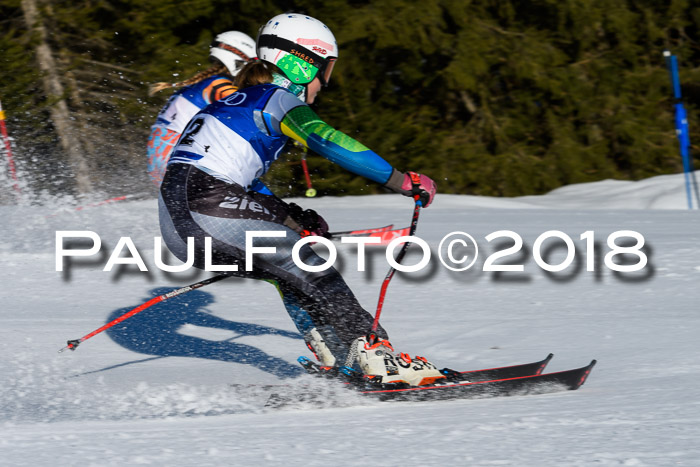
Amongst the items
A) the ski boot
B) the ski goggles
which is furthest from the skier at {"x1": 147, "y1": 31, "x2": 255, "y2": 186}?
the ski boot

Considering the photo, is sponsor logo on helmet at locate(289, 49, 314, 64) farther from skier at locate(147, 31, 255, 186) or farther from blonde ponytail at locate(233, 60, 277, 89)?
skier at locate(147, 31, 255, 186)

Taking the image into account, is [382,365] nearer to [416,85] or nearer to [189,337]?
[189,337]

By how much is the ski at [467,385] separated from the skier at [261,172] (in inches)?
1.9

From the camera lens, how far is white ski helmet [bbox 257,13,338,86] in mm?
3307

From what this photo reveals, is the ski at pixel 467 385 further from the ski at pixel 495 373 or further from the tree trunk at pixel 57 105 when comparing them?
the tree trunk at pixel 57 105

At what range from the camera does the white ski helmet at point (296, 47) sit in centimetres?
331

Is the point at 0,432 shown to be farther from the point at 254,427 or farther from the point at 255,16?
the point at 255,16

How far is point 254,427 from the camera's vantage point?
9.25 ft

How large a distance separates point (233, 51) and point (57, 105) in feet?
24.7

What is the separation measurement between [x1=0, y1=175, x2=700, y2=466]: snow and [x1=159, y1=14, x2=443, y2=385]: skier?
0.24 meters

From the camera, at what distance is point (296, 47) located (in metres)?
3.31

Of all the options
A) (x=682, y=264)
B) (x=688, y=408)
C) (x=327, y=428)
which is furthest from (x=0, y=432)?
(x=682, y=264)

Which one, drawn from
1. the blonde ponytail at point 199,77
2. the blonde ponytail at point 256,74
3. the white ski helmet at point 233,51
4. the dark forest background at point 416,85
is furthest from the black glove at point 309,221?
the dark forest background at point 416,85

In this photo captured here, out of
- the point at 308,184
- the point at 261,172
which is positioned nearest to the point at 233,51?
the point at 308,184
